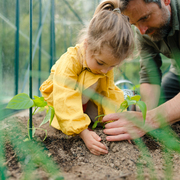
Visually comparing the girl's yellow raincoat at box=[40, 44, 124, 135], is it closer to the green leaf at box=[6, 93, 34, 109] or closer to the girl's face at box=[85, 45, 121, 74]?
the girl's face at box=[85, 45, 121, 74]

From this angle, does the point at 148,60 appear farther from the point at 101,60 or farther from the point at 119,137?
the point at 119,137

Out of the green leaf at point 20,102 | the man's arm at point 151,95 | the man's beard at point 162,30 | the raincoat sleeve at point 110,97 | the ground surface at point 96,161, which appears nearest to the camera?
the ground surface at point 96,161

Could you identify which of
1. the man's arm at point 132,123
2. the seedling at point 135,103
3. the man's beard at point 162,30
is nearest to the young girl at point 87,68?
the man's arm at point 132,123

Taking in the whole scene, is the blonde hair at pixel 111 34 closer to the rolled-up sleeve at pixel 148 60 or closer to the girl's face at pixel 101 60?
the girl's face at pixel 101 60

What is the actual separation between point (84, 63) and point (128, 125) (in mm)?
442

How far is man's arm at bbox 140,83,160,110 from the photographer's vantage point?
159cm

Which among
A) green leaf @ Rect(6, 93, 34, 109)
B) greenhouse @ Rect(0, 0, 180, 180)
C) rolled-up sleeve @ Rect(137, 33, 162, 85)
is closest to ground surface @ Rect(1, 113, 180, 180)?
greenhouse @ Rect(0, 0, 180, 180)

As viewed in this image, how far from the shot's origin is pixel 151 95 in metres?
1.61

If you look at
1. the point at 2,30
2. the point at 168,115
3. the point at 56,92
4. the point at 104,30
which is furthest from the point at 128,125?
the point at 2,30

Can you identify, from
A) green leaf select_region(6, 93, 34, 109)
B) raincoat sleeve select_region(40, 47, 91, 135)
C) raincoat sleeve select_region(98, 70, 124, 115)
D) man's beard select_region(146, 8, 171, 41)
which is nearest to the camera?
green leaf select_region(6, 93, 34, 109)

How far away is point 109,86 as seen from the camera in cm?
119

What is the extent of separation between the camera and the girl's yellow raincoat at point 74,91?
86cm

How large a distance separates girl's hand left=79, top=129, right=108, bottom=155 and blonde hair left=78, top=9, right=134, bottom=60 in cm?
45

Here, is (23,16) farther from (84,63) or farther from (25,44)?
(84,63)
